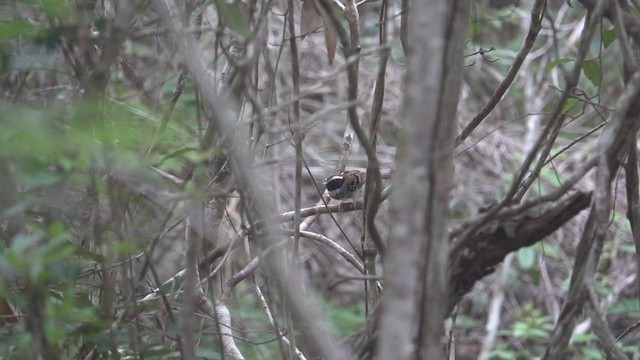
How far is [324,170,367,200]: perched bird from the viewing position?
359cm

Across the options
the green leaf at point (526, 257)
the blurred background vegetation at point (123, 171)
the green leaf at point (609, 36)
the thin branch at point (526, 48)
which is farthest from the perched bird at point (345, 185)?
the green leaf at point (526, 257)

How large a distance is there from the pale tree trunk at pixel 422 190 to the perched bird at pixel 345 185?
1.95m

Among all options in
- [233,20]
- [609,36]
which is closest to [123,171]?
[233,20]

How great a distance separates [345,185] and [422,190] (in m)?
2.28

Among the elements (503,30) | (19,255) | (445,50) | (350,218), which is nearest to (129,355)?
(19,255)

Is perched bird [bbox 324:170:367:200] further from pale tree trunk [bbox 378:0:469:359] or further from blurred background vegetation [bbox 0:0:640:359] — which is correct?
pale tree trunk [bbox 378:0:469:359]

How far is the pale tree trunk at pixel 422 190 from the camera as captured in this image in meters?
1.48

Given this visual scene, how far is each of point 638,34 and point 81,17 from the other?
4.56 feet

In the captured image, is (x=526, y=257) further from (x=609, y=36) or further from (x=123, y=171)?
(x=123, y=171)

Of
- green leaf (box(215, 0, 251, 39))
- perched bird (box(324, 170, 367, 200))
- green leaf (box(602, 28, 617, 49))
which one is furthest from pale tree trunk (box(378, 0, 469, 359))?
perched bird (box(324, 170, 367, 200))

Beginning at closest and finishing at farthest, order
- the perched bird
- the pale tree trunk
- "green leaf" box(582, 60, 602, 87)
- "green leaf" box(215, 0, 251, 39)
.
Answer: the pale tree trunk → "green leaf" box(215, 0, 251, 39) → "green leaf" box(582, 60, 602, 87) → the perched bird

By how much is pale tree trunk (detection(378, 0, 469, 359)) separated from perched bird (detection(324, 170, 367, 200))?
195cm

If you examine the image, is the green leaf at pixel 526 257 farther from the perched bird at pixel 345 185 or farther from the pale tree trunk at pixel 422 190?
the pale tree trunk at pixel 422 190

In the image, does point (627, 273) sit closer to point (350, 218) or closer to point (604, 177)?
point (350, 218)
